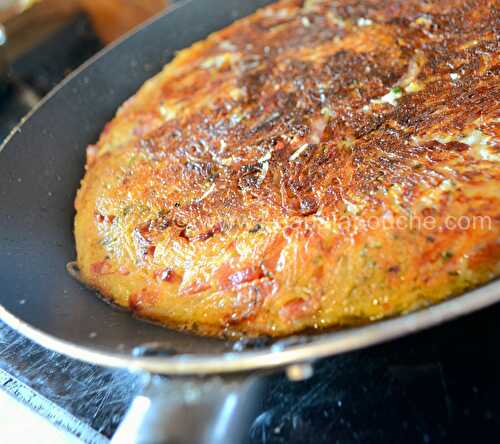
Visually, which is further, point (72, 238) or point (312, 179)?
point (72, 238)

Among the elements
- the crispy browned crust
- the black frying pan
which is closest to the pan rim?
→ the black frying pan

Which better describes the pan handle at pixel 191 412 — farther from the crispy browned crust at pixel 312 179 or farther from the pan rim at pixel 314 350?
the crispy browned crust at pixel 312 179

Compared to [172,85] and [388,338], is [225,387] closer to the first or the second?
[388,338]

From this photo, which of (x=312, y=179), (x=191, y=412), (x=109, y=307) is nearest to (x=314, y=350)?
(x=191, y=412)

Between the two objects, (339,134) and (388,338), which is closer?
(388,338)

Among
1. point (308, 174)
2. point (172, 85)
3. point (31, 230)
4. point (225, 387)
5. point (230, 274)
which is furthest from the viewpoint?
point (172, 85)

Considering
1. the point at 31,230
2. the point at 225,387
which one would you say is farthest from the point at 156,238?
the point at 225,387

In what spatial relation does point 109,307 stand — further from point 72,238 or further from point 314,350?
point 314,350

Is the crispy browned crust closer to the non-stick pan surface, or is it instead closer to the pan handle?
the non-stick pan surface
